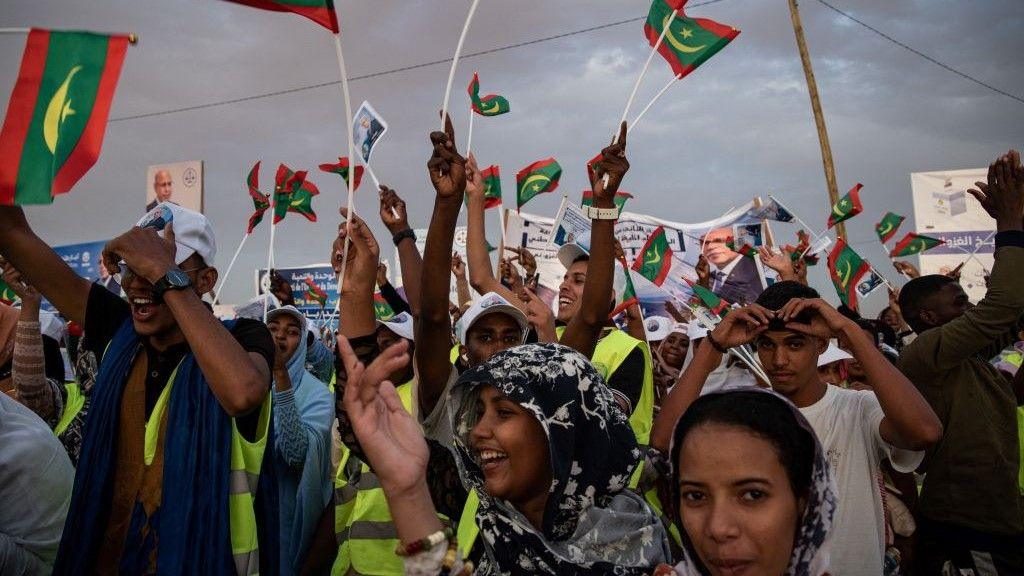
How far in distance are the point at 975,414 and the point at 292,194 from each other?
5.08 m

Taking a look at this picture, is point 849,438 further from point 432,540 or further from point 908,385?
point 432,540

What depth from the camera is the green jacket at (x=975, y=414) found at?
3.20 metres

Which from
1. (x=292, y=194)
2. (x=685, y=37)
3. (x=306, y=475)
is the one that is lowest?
(x=306, y=475)

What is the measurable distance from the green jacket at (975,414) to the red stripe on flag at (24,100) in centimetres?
368

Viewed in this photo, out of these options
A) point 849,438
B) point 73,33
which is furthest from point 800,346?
point 73,33

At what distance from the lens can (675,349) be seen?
5.95m

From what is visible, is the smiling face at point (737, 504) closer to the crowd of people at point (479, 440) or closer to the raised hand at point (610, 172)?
the crowd of people at point (479, 440)

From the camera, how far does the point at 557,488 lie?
198cm

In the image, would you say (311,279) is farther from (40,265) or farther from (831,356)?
(40,265)

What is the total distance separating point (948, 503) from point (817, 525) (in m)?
2.14

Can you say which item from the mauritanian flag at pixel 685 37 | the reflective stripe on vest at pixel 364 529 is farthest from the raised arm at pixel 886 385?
the mauritanian flag at pixel 685 37

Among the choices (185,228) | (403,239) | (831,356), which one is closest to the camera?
(185,228)

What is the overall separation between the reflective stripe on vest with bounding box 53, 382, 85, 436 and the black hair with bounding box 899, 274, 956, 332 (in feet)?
14.9

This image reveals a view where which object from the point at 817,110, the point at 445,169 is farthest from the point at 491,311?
Answer: the point at 817,110
